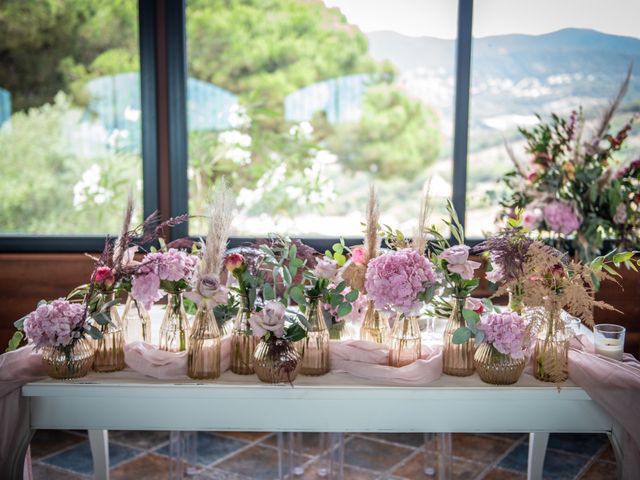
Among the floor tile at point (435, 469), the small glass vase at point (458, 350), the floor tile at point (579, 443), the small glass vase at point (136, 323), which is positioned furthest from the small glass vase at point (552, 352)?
the floor tile at point (579, 443)

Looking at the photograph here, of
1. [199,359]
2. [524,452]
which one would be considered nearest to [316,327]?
[199,359]

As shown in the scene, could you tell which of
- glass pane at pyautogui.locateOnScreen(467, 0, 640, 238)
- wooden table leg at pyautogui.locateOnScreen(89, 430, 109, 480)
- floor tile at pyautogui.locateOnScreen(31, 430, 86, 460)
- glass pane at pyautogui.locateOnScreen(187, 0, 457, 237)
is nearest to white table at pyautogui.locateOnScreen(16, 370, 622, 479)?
wooden table leg at pyautogui.locateOnScreen(89, 430, 109, 480)

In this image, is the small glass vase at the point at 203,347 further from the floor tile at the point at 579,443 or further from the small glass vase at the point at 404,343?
the floor tile at the point at 579,443

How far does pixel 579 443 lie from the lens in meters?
3.38

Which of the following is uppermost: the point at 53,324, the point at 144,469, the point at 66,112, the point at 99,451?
the point at 66,112

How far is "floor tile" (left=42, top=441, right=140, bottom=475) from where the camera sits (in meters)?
3.10

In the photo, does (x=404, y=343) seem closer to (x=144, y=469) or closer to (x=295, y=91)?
(x=144, y=469)

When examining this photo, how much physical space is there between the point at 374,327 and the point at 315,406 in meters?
0.31

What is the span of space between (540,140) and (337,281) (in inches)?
65.6

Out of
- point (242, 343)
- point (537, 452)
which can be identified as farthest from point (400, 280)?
point (537, 452)

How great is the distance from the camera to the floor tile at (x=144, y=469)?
9.92 ft

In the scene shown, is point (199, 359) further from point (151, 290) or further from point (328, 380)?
point (328, 380)

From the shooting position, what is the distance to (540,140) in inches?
128

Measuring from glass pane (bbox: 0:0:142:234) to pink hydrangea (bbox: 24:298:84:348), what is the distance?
1.90 meters
